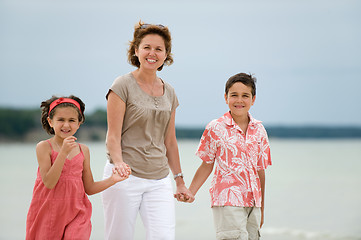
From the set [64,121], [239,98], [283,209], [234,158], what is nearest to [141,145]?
[64,121]

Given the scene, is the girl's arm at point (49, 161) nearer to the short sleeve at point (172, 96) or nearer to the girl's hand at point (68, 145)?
the girl's hand at point (68, 145)

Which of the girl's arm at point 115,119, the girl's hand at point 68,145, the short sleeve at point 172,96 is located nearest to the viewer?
the girl's hand at point 68,145

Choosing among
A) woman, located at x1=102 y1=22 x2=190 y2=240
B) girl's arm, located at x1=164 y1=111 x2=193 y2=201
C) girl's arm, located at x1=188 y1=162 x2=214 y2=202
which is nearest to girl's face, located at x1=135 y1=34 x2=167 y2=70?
woman, located at x1=102 y1=22 x2=190 y2=240

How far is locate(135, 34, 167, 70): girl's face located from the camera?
3.43 metres

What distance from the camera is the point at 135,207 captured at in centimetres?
339

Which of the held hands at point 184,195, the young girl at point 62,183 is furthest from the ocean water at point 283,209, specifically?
the young girl at point 62,183

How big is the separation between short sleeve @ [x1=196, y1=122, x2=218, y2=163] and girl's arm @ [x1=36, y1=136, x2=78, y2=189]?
106cm

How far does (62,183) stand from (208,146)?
1128 mm

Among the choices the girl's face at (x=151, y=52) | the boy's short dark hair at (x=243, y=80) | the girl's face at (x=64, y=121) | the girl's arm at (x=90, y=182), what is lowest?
the girl's arm at (x=90, y=182)

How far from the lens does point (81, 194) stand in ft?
10.1

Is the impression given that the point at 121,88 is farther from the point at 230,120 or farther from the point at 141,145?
the point at 230,120

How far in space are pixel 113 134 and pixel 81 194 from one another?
46cm

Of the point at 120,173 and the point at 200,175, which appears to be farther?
the point at 200,175

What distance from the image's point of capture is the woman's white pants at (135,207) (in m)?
3.33
